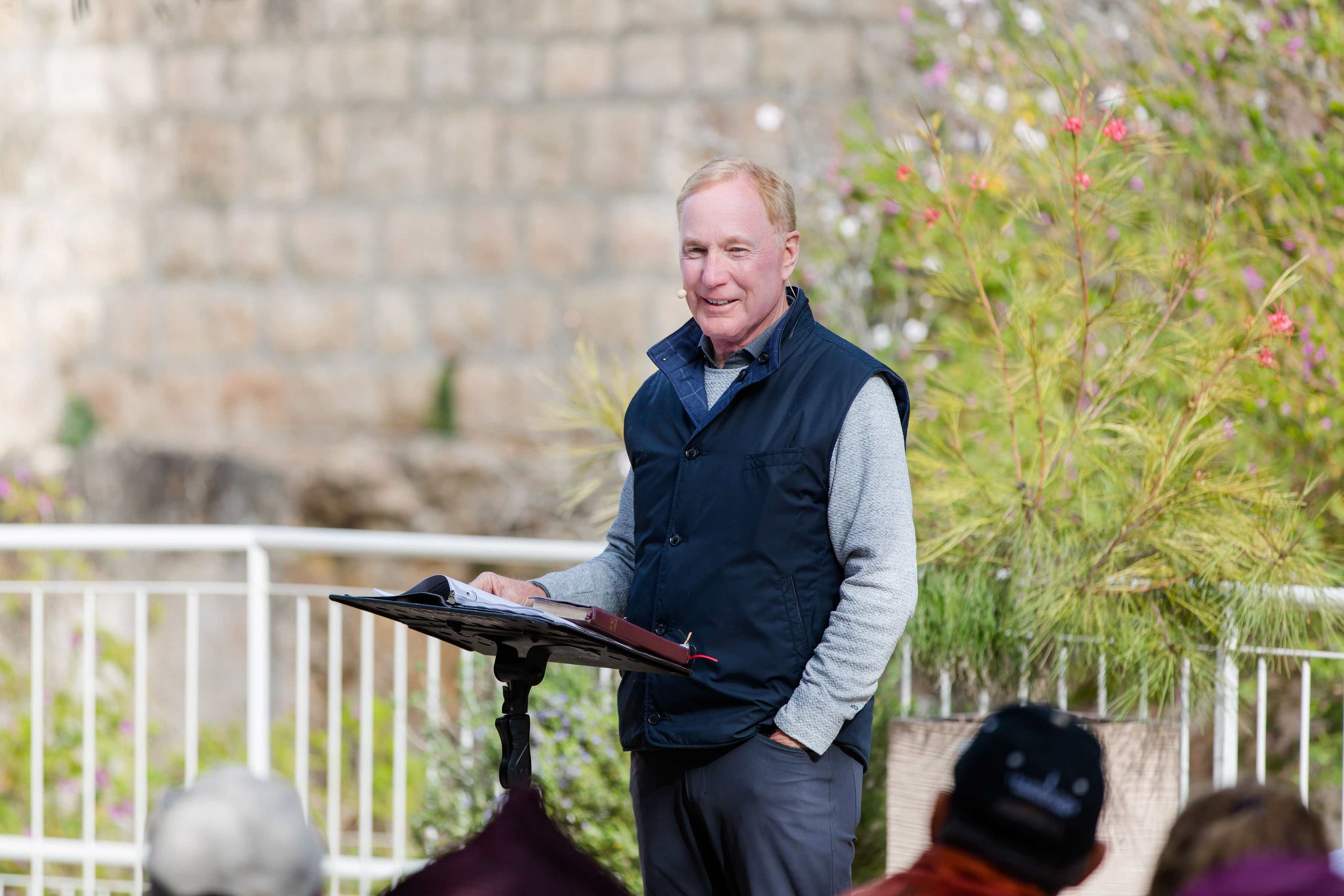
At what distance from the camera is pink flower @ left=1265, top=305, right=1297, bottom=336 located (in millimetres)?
2988

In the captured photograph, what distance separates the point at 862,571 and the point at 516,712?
0.54 m

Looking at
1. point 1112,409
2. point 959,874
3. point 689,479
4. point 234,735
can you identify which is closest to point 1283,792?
point 959,874

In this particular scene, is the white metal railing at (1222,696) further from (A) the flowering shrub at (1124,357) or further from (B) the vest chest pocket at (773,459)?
(B) the vest chest pocket at (773,459)

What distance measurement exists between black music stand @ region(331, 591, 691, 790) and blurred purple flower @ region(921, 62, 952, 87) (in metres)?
3.56

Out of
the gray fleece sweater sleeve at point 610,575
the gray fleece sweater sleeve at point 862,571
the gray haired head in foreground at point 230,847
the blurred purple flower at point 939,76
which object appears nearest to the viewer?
the gray haired head in foreground at point 230,847

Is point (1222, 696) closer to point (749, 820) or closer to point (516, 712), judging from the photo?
point (749, 820)

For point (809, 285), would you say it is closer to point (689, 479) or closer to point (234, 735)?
point (234, 735)

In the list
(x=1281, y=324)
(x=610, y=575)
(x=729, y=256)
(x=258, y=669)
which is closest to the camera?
(x=729, y=256)

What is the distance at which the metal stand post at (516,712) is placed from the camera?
6.93ft

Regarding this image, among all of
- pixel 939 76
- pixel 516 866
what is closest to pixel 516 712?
pixel 516 866

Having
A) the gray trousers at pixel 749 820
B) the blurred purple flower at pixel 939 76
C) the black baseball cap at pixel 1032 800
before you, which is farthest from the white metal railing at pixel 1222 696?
the blurred purple flower at pixel 939 76

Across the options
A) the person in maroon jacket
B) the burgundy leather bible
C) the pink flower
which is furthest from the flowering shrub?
the person in maroon jacket

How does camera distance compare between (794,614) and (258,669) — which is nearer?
(794,614)

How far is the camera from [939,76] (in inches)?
205
